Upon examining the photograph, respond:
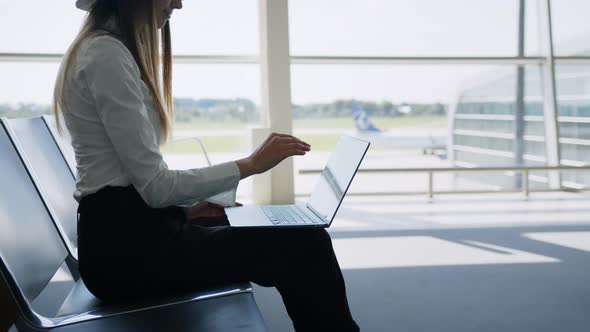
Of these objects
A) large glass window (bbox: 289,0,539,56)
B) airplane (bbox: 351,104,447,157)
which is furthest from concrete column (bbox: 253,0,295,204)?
airplane (bbox: 351,104,447,157)

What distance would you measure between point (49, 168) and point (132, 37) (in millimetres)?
644

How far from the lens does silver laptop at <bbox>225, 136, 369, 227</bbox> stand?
1268 millimetres

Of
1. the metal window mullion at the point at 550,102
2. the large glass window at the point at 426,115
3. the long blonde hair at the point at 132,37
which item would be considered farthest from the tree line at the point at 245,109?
the long blonde hair at the point at 132,37

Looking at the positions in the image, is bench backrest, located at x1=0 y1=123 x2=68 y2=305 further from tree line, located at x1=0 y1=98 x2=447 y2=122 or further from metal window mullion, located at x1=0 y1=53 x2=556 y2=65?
tree line, located at x1=0 y1=98 x2=447 y2=122

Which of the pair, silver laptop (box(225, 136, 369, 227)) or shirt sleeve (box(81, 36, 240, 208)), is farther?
silver laptop (box(225, 136, 369, 227))

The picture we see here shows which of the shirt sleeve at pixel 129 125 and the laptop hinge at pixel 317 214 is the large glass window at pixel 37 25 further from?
the shirt sleeve at pixel 129 125

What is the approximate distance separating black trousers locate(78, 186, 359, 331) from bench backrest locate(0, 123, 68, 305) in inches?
4.6

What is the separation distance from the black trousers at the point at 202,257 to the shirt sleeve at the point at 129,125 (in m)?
0.07

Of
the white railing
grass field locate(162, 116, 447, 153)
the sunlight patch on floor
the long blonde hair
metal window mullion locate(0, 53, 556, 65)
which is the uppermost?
the long blonde hair

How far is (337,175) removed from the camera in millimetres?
1479

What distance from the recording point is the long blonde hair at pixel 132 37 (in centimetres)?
120

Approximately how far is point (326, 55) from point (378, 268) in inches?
107

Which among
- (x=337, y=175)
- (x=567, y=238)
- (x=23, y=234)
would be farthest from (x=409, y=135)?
(x=23, y=234)

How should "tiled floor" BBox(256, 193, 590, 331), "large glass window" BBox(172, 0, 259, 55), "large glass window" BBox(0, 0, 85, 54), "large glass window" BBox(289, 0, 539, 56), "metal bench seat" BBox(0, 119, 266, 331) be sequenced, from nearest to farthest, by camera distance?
"metal bench seat" BBox(0, 119, 266, 331), "tiled floor" BBox(256, 193, 590, 331), "large glass window" BBox(0, 0, 85, 54), "large glass window" BBox(172, 0, 259, 55), "large glass window" BBox(289, 0, 539, 56)
